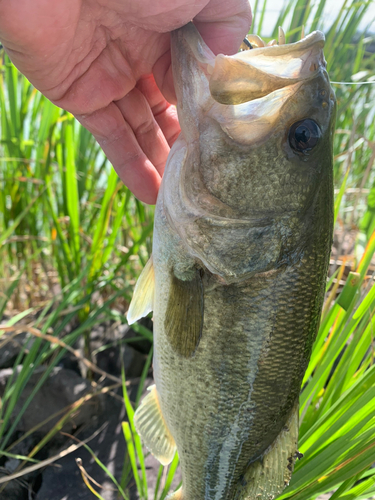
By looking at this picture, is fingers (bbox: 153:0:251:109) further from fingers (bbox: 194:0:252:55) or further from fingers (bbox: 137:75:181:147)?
fingers (bbox: 137:75:181:147)

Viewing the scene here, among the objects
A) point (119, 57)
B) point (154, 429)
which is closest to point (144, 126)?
point (119, 57)

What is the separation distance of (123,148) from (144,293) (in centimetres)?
70

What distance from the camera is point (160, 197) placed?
1.43 m

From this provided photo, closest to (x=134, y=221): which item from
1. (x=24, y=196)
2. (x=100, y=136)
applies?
(x=24, y=196)

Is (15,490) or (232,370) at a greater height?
(232,370)

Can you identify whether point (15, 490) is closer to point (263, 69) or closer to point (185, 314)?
point (185, 314)

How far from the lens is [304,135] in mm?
1225

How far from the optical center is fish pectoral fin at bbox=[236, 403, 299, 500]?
1397mm

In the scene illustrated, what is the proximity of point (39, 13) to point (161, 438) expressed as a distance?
5.43 feet

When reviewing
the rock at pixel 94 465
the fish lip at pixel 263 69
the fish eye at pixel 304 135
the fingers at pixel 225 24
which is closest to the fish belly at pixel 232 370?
the fish eye at pixel 304 135

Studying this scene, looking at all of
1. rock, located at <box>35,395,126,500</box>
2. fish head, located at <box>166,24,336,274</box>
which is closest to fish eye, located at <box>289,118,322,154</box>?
fish head, located at <box>166,24,336,274</box>

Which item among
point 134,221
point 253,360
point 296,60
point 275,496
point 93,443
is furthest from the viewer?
point 134,221

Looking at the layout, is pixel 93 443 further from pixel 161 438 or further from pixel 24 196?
pixel 24 196

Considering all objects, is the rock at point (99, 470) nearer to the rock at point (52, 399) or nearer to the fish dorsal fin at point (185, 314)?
the rock at point (52, 399)
